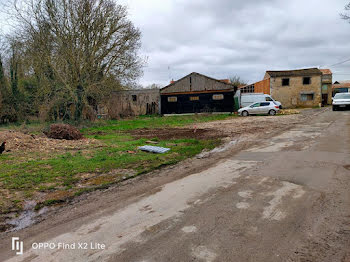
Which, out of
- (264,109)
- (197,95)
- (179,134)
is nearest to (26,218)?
(179,134)

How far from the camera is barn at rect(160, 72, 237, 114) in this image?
94.2ft

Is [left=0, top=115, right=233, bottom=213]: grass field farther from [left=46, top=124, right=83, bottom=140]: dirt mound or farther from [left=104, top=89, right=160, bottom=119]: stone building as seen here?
[left=104, top=89, right=160, bottom=119]: stone building

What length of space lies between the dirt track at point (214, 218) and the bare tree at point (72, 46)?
1550 cm

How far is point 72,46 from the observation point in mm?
18312

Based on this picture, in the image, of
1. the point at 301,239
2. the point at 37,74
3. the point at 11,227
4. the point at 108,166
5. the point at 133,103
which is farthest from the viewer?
the point at 133,103

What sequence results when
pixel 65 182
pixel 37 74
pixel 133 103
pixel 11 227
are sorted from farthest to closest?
pixel 133 103 → pixel 37 74 → pixel 65 182 → pixel 11 227

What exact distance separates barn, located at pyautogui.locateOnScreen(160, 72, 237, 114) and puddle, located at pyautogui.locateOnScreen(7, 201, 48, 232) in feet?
84.3

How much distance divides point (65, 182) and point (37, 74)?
16.7 metres

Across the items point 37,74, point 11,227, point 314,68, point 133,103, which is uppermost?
point 314,68

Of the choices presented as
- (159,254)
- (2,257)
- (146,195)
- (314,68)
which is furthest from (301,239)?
(314,68)

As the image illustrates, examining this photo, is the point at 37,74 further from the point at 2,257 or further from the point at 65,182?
the point at 2,257

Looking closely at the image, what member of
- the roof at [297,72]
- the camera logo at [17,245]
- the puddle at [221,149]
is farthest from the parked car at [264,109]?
the camera logo at [17,245]

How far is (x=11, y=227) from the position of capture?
3625mm

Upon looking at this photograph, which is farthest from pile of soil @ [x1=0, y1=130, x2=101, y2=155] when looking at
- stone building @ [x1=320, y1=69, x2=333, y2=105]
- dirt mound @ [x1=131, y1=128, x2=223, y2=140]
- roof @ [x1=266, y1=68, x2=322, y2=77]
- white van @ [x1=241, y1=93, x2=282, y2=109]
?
stone building @ [x1=320, y1=69, x2=333, y2=105]
